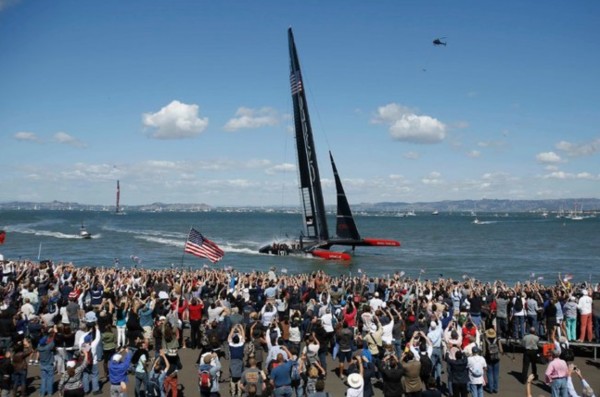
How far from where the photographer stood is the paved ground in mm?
11219

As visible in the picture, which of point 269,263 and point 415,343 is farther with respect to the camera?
point 269,263

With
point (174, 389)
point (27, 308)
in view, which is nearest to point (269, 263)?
point (27, 308)

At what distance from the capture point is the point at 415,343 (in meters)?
11.1

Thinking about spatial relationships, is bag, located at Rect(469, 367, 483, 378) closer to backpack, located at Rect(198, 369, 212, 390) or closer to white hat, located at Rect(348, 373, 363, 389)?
white hat, located at Rect(348, 373, 363, 389)

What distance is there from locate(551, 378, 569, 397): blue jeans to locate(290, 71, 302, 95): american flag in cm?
4091

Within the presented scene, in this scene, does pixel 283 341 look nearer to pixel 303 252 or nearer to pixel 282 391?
pixel 282 391

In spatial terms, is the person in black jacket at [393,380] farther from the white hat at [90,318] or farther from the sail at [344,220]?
the sail at [344,220]

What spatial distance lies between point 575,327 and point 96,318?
13.0 m

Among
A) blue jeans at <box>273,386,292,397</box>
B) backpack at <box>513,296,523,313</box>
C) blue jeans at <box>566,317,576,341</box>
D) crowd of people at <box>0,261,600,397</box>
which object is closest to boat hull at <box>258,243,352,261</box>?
crowd of people at <box>0,261,600,397</box>

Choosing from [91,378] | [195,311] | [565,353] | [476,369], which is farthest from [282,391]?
[565,353]

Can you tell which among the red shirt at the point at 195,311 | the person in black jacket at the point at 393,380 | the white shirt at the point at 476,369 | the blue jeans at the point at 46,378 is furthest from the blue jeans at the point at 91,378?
the white shirt at the point at 476,369

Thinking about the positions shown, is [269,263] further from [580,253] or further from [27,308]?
[580,253]

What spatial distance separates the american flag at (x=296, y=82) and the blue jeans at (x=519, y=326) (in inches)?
1433

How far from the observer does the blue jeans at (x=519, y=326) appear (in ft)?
47.6
